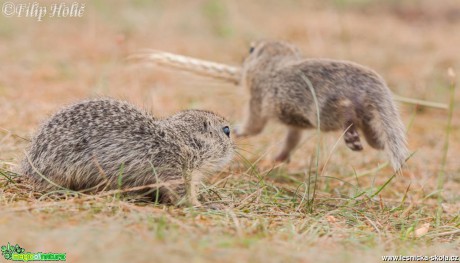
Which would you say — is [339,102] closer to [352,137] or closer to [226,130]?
[352,137]

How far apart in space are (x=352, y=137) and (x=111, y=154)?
6.43ft

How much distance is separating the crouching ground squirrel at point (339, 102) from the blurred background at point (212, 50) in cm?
54

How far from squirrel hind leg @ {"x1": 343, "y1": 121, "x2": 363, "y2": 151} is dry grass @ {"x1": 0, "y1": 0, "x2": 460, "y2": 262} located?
1.06 ft

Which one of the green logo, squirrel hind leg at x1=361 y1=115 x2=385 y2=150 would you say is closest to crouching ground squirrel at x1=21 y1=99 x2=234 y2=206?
the green logo

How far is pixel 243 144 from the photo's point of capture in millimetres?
4367

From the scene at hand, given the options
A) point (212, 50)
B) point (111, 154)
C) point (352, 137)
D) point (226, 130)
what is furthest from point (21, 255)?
point (212, 50)

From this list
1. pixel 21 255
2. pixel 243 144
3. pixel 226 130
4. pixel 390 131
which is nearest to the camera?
pixel 21 255

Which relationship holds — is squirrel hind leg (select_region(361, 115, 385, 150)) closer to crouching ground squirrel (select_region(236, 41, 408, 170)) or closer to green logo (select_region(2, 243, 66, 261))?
crouching ground squirrel (select_region(236, 41, 408, 170))

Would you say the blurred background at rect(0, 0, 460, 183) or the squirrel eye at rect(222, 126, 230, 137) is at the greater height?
the blurred background at rect(0, 0, 460, 183)

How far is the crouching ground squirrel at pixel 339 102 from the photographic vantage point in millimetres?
4527

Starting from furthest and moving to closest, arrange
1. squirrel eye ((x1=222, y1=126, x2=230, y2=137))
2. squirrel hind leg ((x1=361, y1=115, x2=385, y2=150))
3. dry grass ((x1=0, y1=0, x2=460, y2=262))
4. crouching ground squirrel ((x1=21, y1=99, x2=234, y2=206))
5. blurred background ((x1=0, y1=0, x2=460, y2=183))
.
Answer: blurred background ((x1=0, y1=0, x2=460, y2=183))
squirrel hind leg ((x1=361, y1=115, x2=385, y2=150))
squirrel eye ((x1=222, y1=126, x2=230, y2=137))
crouching ground squirrel ((x1=21, y1=99, x2=234, y2=206))
dry grass ((x1=0, y1=0, x2=460, y2=262))

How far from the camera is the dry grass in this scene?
280 cm

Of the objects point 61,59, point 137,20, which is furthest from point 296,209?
point 137,20

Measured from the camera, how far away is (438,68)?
10203mm
